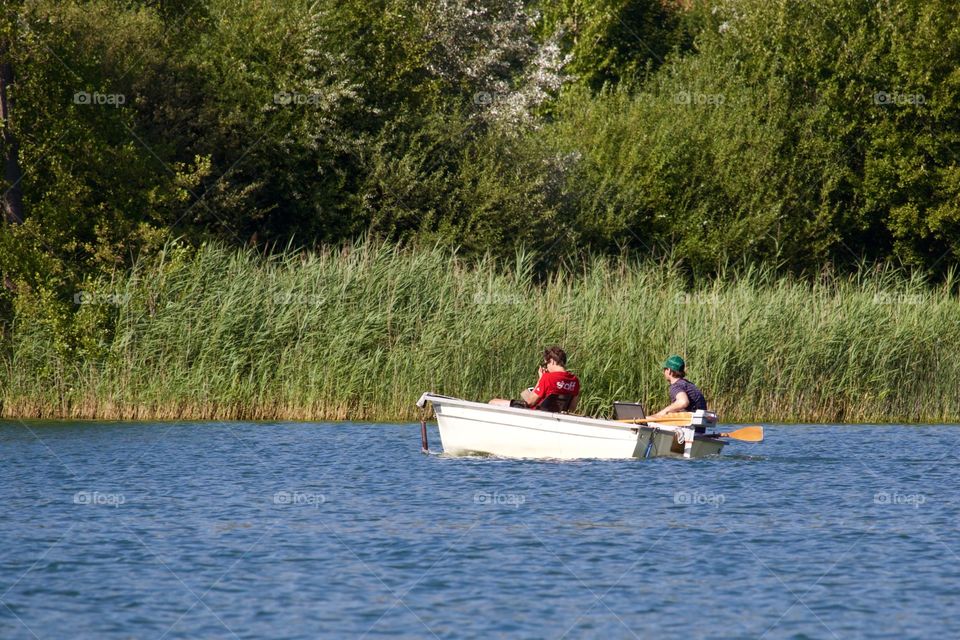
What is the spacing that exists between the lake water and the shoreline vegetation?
2672mm

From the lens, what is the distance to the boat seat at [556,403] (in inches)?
755

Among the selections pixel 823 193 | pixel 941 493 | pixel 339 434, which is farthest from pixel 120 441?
pixel 823 193

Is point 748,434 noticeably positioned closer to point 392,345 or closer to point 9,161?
point 392,345

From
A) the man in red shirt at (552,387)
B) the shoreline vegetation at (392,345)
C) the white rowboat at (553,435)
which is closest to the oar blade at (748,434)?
the white rowboat at (553,435)

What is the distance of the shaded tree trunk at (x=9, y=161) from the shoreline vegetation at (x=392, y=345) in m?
3.85

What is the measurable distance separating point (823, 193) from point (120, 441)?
23859 mm

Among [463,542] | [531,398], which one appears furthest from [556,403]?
[463,542]

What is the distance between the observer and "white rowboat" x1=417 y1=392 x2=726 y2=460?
60.4 ft

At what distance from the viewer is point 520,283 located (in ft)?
A: 81.8

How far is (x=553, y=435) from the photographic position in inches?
739

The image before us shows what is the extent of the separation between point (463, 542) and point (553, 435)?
5259mm

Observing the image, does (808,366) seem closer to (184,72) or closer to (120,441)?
(120,441)

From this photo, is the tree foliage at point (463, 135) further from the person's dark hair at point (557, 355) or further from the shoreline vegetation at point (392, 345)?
the person's dark hair at point (557, 355)

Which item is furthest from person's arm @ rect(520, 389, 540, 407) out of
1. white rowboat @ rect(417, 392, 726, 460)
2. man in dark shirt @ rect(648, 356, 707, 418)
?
man in dark shirt @ rect(648, 356, 707, 418)
